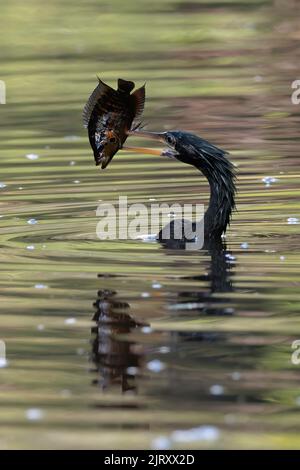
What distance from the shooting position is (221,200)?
10.5 m

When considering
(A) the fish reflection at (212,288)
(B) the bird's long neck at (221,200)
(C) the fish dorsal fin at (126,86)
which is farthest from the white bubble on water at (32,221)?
(A) the fish reflection at (212,288)

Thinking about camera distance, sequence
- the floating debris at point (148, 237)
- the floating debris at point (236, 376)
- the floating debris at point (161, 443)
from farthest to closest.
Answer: the floating debris at point (148, 237) → the floating debris at point (236, 376) → the floating debris at point (161, 443)

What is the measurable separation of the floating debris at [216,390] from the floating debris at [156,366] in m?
0.41

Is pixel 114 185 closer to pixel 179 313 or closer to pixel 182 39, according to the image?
pixel 179 313

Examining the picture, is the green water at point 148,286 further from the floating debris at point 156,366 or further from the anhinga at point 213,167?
the anhinga at point 213,167

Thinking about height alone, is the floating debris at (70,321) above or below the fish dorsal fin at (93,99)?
below

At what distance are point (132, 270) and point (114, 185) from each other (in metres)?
3.44

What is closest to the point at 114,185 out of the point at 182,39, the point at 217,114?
the point at 217,114

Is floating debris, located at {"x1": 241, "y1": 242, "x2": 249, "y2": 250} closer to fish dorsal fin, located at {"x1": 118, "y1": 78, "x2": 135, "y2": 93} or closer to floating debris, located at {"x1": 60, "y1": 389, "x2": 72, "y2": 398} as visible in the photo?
fish dorsal fin, located at {"x1": 118, "y1": 78, "x2": 135, "y2": 93}

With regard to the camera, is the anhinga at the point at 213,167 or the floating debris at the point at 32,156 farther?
the floating debris at the point at 32,156

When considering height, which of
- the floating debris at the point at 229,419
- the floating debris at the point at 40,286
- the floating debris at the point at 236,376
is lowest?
the floating debris at the point at 229,419

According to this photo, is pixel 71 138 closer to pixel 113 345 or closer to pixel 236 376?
pixel 113 345

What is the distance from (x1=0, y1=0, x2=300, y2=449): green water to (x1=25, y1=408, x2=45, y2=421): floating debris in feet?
0.03

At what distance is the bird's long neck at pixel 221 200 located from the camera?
34.3 ft
